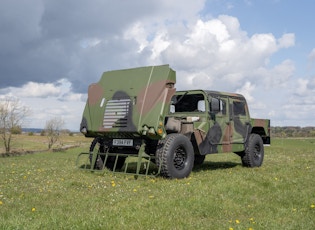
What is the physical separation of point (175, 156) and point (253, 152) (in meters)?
4.18

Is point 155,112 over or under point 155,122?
over

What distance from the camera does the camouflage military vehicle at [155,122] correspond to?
9148 mm

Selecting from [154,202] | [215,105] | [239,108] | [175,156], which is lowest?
[154,202]

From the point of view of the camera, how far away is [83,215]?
5.45 metres

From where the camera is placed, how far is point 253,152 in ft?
41.4

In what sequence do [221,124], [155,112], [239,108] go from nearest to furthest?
[155,112], [221,124], [239,108]

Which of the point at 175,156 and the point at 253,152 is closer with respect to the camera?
the point at 175,156

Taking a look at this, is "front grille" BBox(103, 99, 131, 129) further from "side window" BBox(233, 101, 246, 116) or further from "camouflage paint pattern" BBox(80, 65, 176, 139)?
"side window" BBox(233, 101, 246, 116)

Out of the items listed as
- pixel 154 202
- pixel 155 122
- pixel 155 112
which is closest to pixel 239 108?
pixel 155 112

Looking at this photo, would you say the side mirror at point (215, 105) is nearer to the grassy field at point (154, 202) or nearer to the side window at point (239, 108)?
the side window at point (239, 108)

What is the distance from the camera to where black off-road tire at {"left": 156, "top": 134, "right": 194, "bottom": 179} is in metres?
9.03

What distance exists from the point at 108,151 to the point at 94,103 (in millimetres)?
1376

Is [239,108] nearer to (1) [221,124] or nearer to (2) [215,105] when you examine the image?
(1) [221,124]

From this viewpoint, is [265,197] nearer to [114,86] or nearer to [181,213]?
[181,213]
